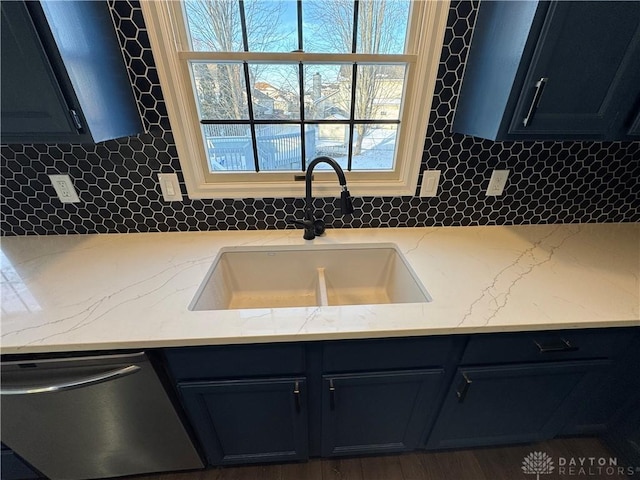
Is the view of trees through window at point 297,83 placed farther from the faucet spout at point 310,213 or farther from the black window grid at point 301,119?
the faucet spout at point 310,213

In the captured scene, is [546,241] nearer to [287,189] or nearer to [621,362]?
[621,362]

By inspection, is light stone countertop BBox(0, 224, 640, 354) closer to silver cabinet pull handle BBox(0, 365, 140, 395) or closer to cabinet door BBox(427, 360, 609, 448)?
silver cabinet pull handle BBox(0, 365, 140, 395)

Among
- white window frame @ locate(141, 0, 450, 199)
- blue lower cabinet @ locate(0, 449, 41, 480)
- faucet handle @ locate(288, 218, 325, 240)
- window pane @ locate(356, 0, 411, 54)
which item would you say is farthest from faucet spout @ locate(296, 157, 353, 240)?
blue lower cabinet @ locate(0, 449, 41, 480)

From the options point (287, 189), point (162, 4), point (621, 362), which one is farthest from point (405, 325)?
point (162, 4)

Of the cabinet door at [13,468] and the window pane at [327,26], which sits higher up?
the window pane at [327,26]

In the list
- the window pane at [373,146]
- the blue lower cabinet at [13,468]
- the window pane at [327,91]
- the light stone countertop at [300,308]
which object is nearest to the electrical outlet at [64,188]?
the light stone countertop at [300,308]

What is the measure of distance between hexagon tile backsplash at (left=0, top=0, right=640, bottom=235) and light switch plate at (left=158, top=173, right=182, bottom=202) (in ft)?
0.07

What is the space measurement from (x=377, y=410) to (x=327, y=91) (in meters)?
1.29

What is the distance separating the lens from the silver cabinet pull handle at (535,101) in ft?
2.64

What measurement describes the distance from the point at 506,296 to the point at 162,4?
1.55m

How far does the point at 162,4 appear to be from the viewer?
3.04 ft

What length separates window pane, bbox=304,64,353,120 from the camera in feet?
3.59

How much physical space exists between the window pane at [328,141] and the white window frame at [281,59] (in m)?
0.09

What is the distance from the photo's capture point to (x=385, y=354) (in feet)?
2.82
